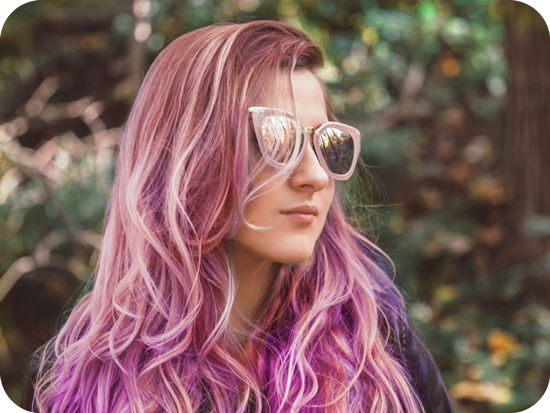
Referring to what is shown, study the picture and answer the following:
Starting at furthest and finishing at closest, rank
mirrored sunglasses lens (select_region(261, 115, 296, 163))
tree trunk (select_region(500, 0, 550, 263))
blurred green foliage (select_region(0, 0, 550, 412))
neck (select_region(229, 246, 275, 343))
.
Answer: tree trunk (select_region(500, 0, 550, 263)) < blurred green foliage (select_region(0, 0, 550, 412)) < neck (select_region(229, 246, 275, 343)) < mirrored sunglasses lens (select_region(261, 115, 296, 163))

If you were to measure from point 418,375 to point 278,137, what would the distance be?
0.71m

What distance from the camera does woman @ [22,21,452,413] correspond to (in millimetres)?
1107

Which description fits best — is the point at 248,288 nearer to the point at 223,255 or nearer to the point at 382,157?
the point at 223,255

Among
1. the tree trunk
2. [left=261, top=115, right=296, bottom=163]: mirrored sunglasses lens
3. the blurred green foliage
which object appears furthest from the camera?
the tree trunk

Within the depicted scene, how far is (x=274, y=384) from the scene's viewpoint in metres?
1.16

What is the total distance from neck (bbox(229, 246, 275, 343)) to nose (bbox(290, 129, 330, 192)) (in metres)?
0.23

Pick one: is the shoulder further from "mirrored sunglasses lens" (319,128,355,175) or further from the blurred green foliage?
the blurred green foliage

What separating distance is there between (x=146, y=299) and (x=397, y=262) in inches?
84.8

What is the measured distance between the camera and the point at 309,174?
1108 millimetres

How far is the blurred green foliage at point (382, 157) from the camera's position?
295 centimetres

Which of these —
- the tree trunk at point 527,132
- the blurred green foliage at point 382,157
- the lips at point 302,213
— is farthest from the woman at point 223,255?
the tree trunk at point 527,132

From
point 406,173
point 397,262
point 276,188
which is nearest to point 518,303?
point 397,262

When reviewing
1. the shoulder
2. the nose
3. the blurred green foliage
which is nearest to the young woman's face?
the nose

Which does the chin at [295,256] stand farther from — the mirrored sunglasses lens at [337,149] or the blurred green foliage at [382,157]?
the blurred green foliage at [382,157]
